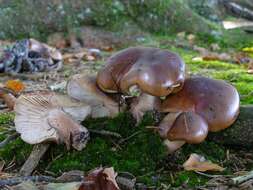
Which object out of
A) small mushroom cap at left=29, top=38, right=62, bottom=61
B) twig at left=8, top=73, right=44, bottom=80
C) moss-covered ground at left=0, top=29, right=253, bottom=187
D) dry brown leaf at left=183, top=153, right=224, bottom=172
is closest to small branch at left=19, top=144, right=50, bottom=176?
moss-covered ground at left=0, top=29, right=253, bottom=187

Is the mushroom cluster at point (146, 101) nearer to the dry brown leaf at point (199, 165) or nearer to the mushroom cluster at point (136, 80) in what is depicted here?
the mushroom cluster at point (136, 80)

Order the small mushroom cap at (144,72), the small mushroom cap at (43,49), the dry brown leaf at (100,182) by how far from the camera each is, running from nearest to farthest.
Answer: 1. the dry brown leaf at (100,182)
2. the small mushroom cap at (144,72)
3. the small mushroom cap at (43,49)

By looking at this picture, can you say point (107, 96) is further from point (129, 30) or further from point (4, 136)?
point (129, 30)

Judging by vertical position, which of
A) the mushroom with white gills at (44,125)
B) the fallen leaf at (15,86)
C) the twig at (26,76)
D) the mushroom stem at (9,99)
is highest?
the mushroom with white gills at (44,125)

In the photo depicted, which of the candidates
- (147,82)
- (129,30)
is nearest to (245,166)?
(147,82)

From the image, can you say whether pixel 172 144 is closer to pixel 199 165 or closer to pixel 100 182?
pixel 199 165

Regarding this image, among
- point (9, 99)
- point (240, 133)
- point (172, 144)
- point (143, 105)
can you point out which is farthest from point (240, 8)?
point (172, 144)

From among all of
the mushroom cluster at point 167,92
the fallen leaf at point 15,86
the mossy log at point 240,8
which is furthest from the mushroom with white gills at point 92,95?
the mossy log at point 240,8
